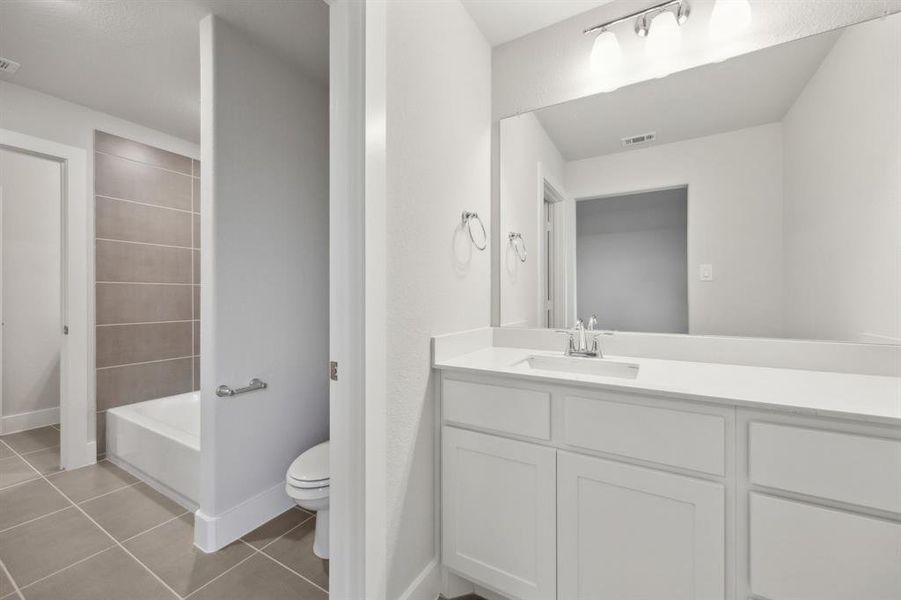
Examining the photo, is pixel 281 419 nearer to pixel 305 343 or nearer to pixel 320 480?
pixel 305 343

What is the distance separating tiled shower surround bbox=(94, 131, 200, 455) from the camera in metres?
2.57

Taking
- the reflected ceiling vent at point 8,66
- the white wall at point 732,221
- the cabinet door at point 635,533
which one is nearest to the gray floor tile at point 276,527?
the cabinet door at point 635,533

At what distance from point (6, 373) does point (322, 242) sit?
303cm

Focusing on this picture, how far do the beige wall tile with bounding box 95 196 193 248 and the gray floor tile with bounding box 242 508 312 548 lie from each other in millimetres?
2267

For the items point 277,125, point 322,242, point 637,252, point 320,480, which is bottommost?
point 320,480

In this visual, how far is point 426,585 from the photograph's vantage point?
134 centimetres

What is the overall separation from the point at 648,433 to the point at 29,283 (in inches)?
179

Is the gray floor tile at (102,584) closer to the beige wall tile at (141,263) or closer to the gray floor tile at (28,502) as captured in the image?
the gray floor tile at (28,502)

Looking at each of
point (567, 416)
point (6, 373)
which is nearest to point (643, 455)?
point (567, 416)

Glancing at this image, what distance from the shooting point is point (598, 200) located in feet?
5.61

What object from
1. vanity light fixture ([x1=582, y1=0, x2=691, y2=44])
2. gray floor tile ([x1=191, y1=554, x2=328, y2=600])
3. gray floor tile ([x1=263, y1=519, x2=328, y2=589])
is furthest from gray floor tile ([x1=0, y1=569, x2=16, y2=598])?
vanity light fixture ([x1=582, y1=0, x2=691, y2=44])

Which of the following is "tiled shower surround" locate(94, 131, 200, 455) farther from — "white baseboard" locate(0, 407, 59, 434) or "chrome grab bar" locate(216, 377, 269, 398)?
"chrome grab bar" locate(216, 377, 269, 398)

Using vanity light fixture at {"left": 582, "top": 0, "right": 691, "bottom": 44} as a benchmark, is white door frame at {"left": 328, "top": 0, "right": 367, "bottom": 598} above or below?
below

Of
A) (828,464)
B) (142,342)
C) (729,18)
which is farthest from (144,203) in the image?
(828,464)
